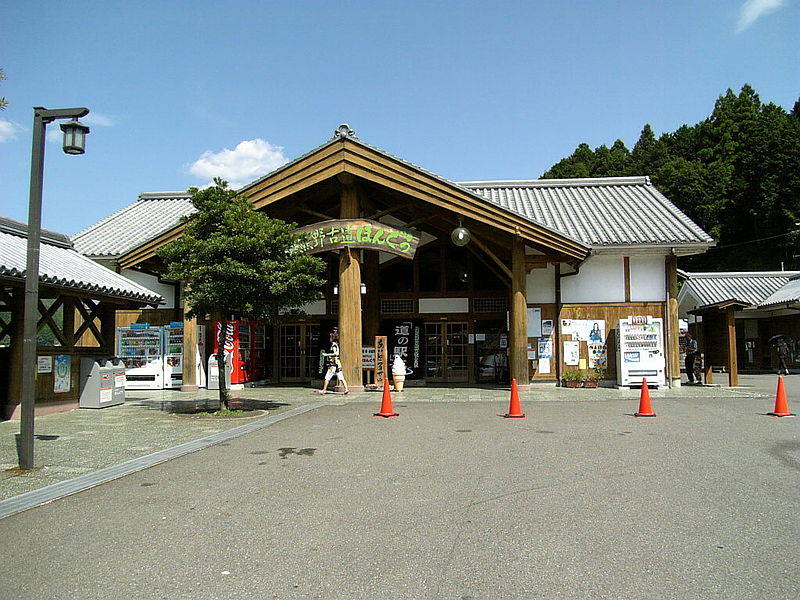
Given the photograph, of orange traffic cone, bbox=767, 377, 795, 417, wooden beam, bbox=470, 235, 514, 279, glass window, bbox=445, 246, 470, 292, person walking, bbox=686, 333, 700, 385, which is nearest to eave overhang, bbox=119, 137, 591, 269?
wooden beam, bbox=470, 235, 514, 279

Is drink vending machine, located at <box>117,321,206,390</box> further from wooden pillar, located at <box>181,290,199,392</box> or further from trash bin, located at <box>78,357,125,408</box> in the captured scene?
trash bin, located at <box>78,357,125,408</box>

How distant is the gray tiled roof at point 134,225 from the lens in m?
21.8

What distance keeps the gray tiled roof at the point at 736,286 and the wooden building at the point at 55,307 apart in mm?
28074

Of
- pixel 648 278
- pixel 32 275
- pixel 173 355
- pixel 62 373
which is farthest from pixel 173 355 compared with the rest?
pixel 648 278

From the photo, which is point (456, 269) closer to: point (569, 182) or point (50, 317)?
point (569, 182)

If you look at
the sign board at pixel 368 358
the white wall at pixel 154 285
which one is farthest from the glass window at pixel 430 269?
the white wall at pixel 154 285

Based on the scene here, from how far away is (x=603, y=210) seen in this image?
2273 cm

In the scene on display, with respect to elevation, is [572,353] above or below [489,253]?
below

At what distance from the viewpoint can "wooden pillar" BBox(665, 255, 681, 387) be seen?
64.0 feet

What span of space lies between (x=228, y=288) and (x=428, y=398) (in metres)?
6.25

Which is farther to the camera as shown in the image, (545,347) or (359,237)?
(545,347)

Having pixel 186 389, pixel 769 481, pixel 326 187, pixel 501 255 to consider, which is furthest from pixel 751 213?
pixel 769 481

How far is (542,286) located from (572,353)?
217 centimetres

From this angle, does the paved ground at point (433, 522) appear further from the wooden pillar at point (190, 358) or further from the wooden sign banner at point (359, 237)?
the wooden pillar at point (190, 358)
